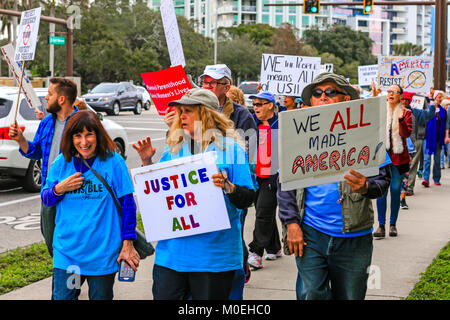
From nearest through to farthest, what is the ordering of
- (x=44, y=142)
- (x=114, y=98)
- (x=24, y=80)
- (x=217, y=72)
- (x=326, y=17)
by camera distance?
1. (x=44, y=142)
2. (x=217, y=72)
3. (x=24, y=80)
4. (x=114, y=98)
5. (x=326, y=17)

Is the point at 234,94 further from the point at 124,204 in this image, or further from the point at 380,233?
the point at 380,233

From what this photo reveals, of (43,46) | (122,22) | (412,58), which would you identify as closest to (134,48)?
(122,22)

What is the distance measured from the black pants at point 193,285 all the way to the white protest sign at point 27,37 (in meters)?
5.12

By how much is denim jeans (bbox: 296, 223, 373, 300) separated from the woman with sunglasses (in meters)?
4.31

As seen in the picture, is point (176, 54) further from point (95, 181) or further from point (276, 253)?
point (95, 181)

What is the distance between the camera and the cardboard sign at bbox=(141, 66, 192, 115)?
6062 mm

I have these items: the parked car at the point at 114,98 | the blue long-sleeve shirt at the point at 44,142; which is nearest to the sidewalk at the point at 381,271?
the blue long-sleeve shirt at the point at 44,142

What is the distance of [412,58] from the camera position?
12.1m

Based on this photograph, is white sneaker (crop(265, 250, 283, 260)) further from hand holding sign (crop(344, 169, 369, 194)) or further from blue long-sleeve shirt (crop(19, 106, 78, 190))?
hand holding sign (crop(344, 169, 369, 194))

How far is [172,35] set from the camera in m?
6.83

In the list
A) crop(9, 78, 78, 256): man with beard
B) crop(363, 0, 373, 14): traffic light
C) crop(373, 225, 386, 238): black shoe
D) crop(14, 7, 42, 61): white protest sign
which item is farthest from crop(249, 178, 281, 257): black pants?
crop(363, 0, 373, 14): traffic light

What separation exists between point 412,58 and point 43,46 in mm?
53119

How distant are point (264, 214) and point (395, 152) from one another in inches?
91.5

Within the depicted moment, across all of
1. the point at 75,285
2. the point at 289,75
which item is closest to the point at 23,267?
the point at 75,285
